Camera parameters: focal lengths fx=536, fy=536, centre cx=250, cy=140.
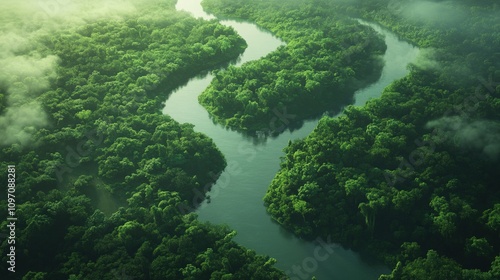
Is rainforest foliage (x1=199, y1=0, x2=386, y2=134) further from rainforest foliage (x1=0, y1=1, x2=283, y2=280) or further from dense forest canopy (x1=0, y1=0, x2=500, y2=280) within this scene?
rainforest foliage (x1=0, y1=1, x2=283, y2=280)

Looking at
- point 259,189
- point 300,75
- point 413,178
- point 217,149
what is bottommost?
point 413,178

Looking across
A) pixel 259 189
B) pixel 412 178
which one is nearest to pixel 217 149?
pixel 259 189

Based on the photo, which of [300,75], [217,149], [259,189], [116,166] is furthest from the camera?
[300,75]

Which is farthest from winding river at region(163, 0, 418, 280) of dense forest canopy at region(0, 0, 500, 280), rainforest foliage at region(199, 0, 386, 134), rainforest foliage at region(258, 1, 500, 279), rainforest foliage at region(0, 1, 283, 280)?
rainforest foliage at region(0, 1, 283, 280)

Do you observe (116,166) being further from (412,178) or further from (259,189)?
(412,178)

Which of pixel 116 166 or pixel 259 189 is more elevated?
pixel 116 166

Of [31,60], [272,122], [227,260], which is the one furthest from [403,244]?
[31,60]

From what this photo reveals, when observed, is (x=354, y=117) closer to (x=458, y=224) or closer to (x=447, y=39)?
(x=458, y=224)

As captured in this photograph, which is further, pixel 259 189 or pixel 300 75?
pixel 300 75
